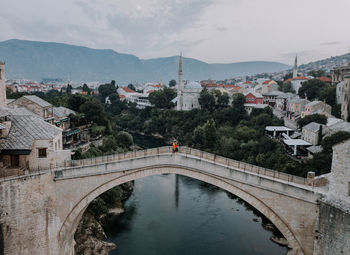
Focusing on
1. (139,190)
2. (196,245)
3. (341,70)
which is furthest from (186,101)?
(196,245)

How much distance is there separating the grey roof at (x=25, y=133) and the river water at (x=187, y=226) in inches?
431

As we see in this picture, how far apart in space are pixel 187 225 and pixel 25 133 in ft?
53.7

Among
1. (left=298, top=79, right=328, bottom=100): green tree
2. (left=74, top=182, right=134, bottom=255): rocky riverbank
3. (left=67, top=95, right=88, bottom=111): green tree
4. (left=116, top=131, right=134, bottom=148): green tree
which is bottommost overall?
(left=74, top=182, right=134, bottom=255): rocky riverbank

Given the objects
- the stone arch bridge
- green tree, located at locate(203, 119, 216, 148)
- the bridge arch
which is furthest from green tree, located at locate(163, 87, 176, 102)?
the bridge arch

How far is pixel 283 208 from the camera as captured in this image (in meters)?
14.3

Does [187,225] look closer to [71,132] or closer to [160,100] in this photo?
[71,132]

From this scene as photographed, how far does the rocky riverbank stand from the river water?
87 cm

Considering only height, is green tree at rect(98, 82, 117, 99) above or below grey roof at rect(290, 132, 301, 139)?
above

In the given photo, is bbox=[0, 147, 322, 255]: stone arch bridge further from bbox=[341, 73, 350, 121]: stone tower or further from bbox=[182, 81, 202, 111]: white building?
bbox=[182, 81, 202, 111]: white building

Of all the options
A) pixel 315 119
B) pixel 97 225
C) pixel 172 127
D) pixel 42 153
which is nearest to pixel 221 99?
pixel 172 127

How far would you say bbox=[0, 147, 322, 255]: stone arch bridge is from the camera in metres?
14.0

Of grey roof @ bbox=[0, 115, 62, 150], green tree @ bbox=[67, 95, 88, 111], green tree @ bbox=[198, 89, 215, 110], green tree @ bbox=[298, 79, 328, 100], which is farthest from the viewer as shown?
green tree @ bbox=[198, 89, 215, 110]

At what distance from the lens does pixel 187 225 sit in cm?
2577

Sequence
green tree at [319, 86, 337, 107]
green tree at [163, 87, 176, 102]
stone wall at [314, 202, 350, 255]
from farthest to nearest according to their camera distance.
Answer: green tree at [163, 87, 176, 102]
green tree at [319, 86, 337, 107]
stone wall at [314, 202, 350, 255]
